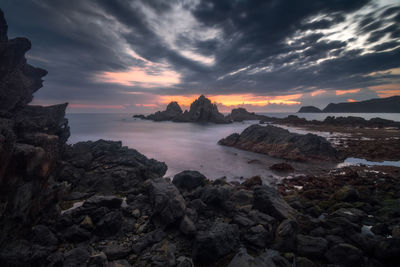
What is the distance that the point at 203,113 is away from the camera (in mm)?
149000

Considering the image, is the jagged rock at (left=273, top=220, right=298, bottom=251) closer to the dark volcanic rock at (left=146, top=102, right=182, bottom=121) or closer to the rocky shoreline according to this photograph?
the rocky shoreline

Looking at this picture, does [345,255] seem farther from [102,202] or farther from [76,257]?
[102,202]

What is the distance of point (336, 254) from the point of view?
6508mm

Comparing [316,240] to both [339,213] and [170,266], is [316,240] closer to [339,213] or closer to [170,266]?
[339,213]

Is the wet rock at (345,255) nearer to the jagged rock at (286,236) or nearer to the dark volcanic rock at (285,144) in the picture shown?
the jagged rock at (286,236)

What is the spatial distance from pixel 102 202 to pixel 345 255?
34.9 ft

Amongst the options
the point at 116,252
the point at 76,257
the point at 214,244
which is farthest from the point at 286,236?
the point at 76,257

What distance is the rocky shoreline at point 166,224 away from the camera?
609 cm

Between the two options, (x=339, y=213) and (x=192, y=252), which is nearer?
(x=192, y=252)

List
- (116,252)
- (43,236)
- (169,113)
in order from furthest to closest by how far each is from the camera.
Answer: (169,113) → (43,236) → (116,252)

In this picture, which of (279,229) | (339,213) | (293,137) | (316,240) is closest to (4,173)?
(279,229)

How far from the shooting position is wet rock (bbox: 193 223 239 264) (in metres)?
6.32

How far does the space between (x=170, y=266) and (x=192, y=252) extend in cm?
97

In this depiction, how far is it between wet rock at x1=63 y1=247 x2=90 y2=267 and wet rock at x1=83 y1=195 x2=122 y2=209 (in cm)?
270
